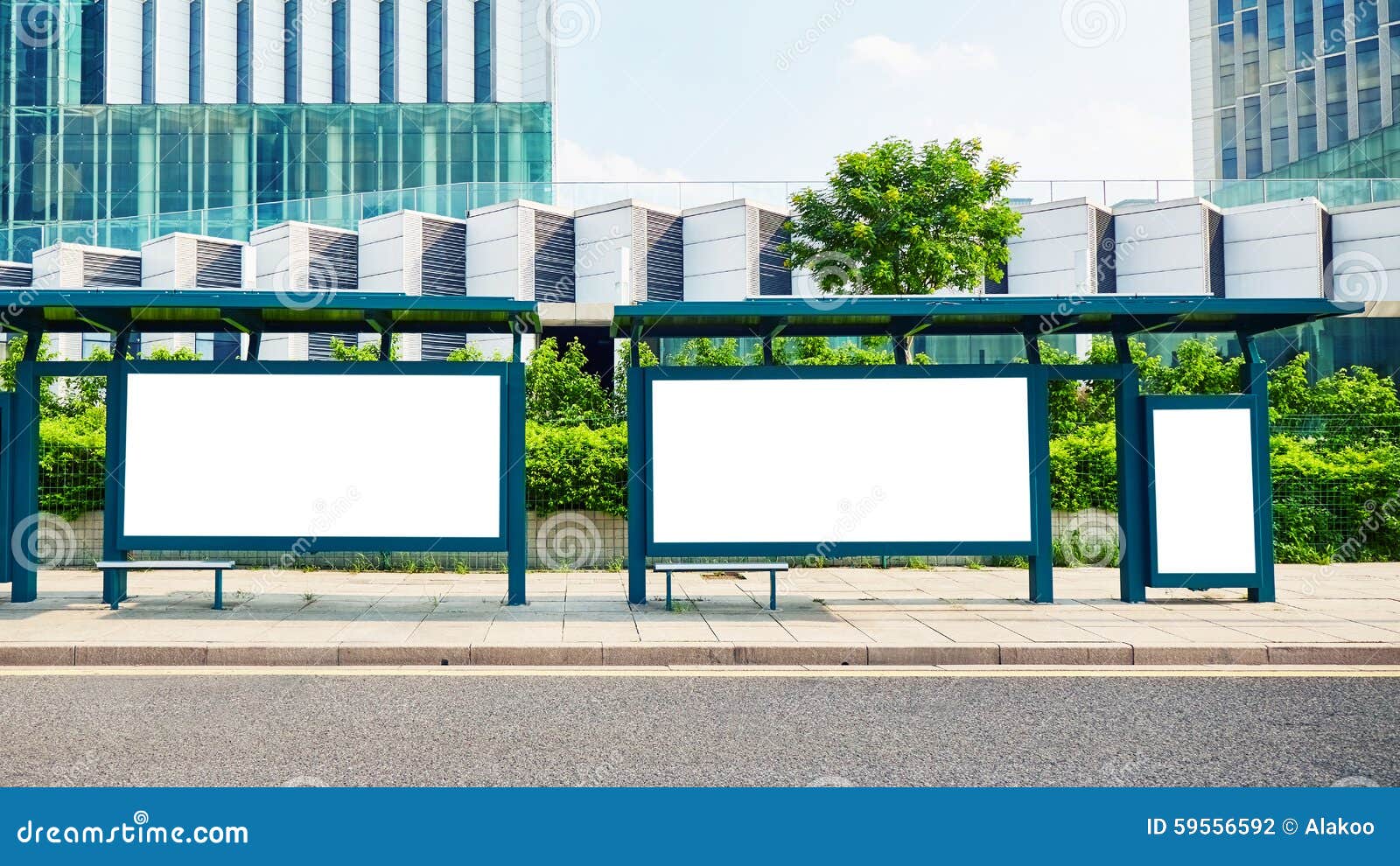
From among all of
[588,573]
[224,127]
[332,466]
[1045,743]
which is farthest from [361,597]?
[224,127]

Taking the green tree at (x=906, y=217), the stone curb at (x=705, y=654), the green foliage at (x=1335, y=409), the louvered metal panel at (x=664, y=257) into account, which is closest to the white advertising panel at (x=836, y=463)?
the stone curb at (x=705, y=654)

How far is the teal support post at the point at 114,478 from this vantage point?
392 inches

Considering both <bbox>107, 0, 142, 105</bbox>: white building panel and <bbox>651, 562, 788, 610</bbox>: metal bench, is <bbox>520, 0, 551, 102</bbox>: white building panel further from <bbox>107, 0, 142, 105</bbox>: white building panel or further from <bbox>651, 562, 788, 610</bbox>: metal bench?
<bbox>651, 562, 788, 610</bbox>: metal bench

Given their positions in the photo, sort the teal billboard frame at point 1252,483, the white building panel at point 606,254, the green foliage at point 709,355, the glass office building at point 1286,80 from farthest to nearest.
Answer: the glass office building at point 1286,80 < the white building panel at point 606,254 < the green foliage at point 709,355 < the teal billboard frame at point 1252,483

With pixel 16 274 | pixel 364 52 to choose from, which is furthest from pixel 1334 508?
pixel 364 52

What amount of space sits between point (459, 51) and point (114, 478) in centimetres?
6363

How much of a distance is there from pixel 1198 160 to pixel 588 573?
290 ft

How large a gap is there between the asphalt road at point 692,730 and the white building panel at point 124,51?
218 ft

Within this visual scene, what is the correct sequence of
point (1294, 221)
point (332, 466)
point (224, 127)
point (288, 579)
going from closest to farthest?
point (332, 466), point (288, 579), point (1294, 221), point (224, 127)

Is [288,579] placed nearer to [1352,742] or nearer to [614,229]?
[1352,742]

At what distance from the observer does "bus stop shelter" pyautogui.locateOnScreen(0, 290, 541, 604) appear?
9.94 metres

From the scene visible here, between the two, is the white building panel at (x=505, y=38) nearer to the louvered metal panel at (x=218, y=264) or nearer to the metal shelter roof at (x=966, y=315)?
the louvered metal panel at (x=218, y=264)

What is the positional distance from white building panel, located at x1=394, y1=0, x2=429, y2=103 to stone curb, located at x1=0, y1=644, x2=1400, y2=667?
6471 centimetres

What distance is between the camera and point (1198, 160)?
87.4 metres
